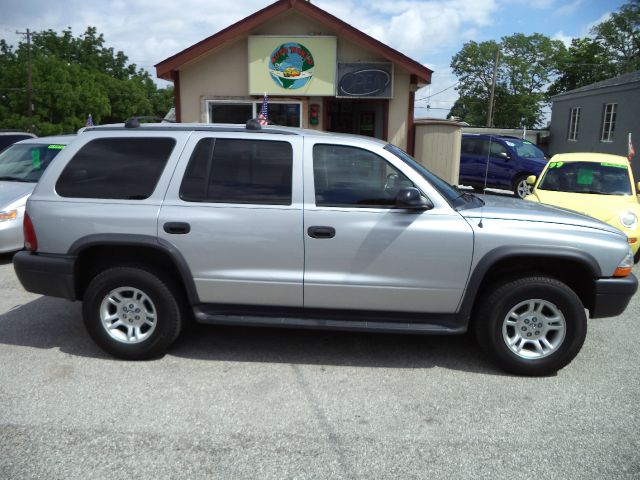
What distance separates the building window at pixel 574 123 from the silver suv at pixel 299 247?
77.8ft

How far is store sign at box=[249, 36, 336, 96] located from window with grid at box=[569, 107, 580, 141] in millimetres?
17272

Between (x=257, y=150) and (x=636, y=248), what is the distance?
17.7 ft

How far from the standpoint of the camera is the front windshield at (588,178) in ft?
25.7

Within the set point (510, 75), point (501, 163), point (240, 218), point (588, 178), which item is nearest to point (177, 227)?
point (240, 218)

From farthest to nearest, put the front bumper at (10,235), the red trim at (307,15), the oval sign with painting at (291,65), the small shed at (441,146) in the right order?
the oval sign with painting at (291,65), the small shed at (441,146), the red trim at (307,15), the front bumper at (10,235)

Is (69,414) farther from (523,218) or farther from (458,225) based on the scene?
(523,218)

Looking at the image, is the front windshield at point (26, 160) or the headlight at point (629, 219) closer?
the headlight at point (629, 219)

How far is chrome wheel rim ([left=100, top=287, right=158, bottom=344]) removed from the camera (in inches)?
171

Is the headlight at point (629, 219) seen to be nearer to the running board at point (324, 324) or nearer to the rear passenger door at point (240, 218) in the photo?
A: the running board at point (324, 324)

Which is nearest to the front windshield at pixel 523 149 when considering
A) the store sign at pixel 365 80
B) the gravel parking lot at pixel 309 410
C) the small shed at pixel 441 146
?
the small shed at pixel 441 146

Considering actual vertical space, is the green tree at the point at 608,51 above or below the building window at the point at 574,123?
above

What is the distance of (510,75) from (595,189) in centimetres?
5707

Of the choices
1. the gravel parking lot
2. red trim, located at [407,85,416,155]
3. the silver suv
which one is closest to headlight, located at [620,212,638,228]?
the gravel parking lot

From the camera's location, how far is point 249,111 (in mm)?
13109
